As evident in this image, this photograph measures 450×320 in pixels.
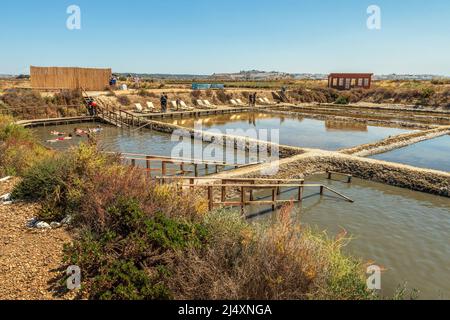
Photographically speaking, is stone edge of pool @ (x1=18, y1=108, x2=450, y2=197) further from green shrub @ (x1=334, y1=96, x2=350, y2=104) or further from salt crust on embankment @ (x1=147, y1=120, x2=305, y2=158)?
green shrub @ (x1=334, y1=96, x2=350, y2=104)

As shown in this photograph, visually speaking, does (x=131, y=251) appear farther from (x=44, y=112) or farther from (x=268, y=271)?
(x=44, y=112)

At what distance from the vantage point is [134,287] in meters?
4.37

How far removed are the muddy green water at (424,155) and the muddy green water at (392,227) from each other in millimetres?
3952

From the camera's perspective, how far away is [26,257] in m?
5.09

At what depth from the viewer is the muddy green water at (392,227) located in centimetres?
668

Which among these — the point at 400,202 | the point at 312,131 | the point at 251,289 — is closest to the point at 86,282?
the point at 251,289

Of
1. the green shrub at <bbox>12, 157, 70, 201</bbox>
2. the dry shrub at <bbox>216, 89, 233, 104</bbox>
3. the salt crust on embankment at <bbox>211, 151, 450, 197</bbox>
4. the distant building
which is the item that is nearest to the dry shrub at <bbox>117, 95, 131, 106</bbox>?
the dry shrub at <bbox>216, 89, 233, 104</bbox>

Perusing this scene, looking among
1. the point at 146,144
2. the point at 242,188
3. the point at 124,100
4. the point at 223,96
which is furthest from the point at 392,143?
the point at 223,96

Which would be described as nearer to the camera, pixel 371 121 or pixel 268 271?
pixel 268 271

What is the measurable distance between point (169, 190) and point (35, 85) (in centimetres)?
3045

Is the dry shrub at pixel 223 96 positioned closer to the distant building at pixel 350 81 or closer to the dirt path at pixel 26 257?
the distant building at pixel 350 81

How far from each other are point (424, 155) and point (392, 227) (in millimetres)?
9523
